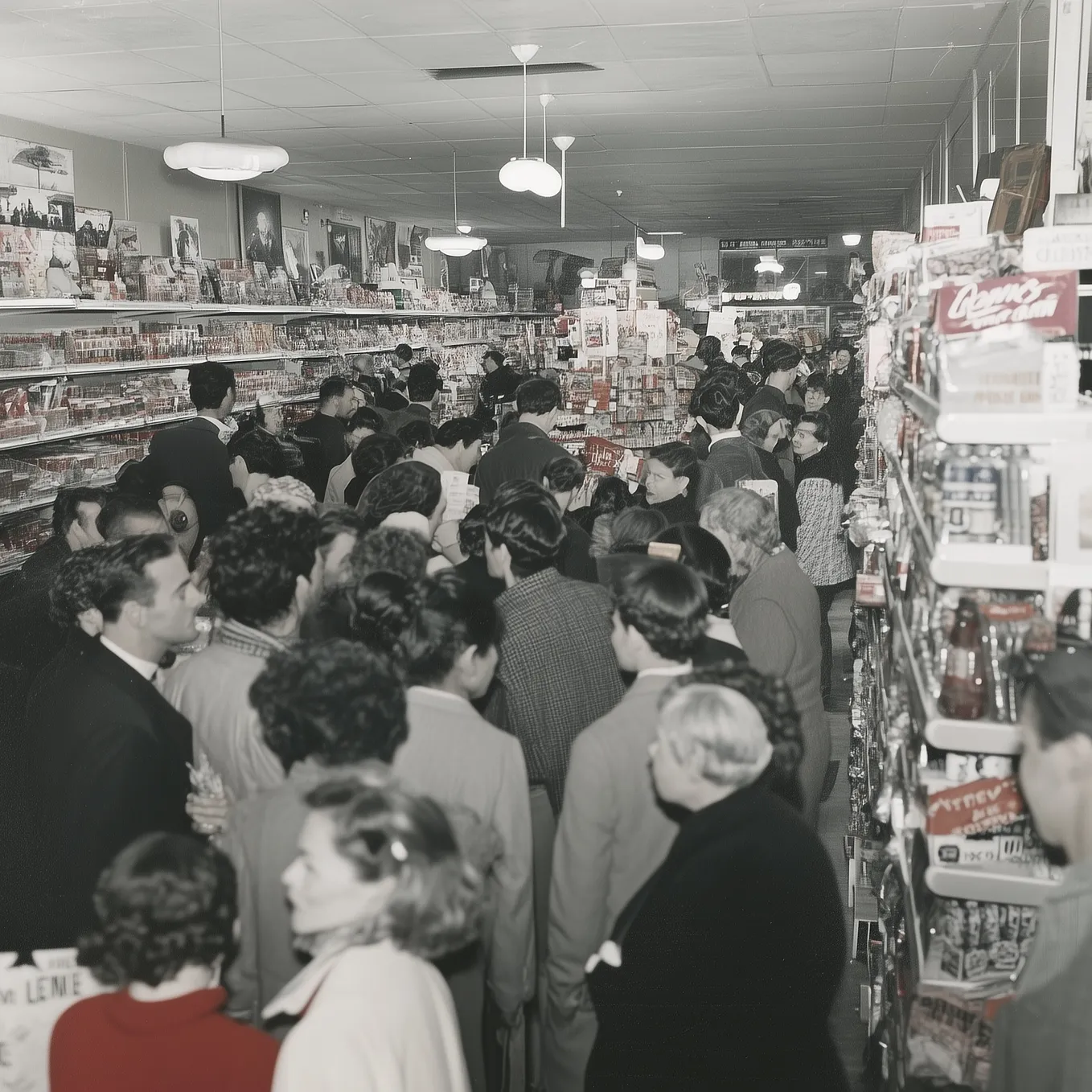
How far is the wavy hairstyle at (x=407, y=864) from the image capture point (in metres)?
1.64

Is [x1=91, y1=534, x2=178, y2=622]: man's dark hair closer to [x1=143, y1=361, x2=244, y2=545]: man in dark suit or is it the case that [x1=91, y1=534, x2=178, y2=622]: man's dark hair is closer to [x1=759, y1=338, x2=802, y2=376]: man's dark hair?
[x1=143, y1=361, x2=244, y2=545]: man in dark suit

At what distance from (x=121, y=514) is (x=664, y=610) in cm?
230

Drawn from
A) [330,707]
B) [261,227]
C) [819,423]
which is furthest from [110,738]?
[261,227]

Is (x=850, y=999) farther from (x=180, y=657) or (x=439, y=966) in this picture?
(x=180, y=657)

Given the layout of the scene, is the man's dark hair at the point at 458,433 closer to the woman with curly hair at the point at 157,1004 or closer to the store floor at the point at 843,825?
the store floor at the point at 843,825

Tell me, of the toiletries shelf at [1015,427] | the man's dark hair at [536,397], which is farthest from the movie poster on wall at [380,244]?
the toiletries shelf at [1015,427]

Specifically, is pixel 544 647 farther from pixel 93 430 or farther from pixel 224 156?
pixel 93 430

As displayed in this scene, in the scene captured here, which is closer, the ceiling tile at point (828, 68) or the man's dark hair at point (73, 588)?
the man's dark hair at point (73, 588)

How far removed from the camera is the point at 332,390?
7988 mm

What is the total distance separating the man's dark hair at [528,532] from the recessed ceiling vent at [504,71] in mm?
4454

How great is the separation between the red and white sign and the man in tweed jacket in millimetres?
1214

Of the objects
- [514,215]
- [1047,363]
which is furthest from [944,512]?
[514,215]

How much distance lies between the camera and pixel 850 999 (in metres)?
3.95

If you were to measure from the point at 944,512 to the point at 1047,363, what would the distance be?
340mm
